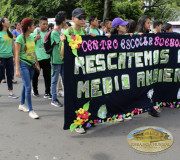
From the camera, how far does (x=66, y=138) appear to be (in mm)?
3809

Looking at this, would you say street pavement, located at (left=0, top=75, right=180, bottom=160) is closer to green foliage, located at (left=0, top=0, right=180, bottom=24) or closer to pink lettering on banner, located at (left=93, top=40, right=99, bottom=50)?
pink lettering on banner, located at (left=93, top=40, right=99, bottom=50)

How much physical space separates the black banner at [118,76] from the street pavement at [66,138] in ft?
0.76

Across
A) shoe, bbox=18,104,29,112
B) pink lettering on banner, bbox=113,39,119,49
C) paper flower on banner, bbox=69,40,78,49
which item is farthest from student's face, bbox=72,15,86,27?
shoe, bbox=18,104,29,112

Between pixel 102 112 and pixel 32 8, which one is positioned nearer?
pixel 102 112

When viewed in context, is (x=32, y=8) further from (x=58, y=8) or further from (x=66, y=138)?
(x=66, y=138)

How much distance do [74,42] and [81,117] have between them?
3.89 feet

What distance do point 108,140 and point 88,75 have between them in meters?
1.06

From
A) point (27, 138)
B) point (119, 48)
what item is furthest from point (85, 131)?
point (119, 48)

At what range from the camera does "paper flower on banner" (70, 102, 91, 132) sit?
12.6 feet

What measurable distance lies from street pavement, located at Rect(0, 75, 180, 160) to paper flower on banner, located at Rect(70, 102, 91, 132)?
0.60 ft

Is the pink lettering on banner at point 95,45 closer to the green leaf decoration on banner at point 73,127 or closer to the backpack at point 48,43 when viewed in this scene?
the green leaf decoration on banner at point 73,127

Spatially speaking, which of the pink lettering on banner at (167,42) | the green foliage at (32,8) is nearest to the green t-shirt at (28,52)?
the pink lettering on banner at (167,42)

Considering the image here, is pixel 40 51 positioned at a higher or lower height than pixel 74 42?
lower

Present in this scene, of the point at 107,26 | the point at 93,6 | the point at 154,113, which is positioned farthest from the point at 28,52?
the point at 93,6
